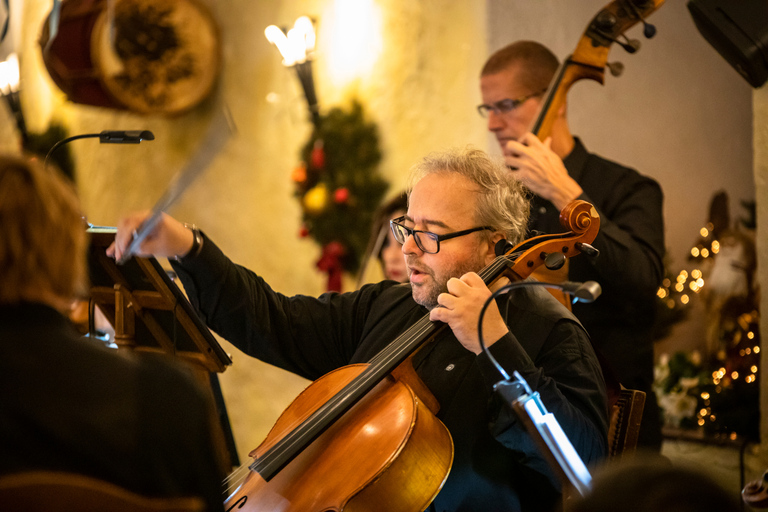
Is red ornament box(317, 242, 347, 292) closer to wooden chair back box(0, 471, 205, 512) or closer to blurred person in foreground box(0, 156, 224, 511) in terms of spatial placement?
blurred person in foreground box(0, 156, 224, 511)

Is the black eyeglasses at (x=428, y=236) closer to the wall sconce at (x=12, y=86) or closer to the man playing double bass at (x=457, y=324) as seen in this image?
the man playing double bass at (x=457, y=324)

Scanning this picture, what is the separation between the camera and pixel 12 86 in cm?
602

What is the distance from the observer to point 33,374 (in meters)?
0.93

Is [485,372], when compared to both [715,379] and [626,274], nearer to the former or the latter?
[626,274]

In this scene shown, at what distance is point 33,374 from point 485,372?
0.93 meters

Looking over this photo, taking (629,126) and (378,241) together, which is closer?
(378,241)

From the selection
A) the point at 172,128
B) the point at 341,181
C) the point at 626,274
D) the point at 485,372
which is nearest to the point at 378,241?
the point at 341,181

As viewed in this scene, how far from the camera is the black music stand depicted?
174 cm

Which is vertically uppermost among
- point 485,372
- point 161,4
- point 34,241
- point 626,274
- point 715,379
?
point 161,4

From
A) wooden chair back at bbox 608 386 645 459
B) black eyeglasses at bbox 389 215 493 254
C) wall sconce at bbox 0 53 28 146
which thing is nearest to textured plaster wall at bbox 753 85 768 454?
wooden chair back at bbox 608 386 645 459

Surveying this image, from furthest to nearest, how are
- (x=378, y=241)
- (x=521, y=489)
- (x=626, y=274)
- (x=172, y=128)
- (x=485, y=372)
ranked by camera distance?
(x=172, y=128) → (x=378, y=241) → (x=626, y=274) → (x=521, y=489) → (x=485, y=372)

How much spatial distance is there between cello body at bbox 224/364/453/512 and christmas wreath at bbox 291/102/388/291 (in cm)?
264

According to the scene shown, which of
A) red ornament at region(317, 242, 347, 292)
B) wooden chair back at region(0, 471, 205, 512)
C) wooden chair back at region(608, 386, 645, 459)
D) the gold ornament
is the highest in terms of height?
wooden chair back at region(0, 471, 205, 512)

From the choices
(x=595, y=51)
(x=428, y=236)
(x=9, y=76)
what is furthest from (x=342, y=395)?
(x=9, y=76)
